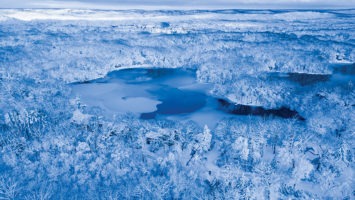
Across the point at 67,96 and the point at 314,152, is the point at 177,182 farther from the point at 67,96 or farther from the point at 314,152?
the point at 67,96

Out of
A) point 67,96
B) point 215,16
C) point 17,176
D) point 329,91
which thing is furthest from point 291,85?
point 215,16

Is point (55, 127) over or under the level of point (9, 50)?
under

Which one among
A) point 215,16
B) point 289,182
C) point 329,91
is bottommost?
point 289,182

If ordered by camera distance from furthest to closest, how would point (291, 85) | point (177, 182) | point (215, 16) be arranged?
1. point (215, 16)
2. point (291, 85)
3. point (177, 182)

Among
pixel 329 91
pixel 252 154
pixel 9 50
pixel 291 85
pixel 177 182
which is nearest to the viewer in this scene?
pixel 177 182

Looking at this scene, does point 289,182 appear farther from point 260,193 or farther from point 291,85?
point 291,85

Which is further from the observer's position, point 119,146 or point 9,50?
point 9,50

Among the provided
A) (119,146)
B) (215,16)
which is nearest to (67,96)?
(119,146)
